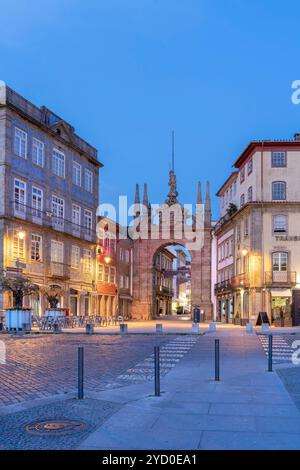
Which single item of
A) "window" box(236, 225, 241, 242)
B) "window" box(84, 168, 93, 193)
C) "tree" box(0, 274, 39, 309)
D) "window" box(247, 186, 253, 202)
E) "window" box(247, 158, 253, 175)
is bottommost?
"tree" box(0, 274, 39, 309)

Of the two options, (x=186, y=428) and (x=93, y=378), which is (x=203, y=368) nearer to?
(x=93, y=378)

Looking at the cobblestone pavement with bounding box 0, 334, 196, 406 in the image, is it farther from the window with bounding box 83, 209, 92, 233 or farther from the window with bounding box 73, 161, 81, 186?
the window with bounding box 83, 209, 92, 233

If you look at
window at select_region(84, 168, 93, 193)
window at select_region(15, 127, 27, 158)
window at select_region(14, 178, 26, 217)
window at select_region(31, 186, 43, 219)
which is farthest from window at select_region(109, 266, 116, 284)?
window at select_region(15, 127, 27, 158)

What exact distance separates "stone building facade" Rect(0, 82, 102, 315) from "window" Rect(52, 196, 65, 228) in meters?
0.07

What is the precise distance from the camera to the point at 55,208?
4353 cm

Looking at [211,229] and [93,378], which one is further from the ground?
[211,229]

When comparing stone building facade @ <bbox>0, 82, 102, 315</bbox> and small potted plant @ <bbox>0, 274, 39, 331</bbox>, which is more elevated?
stone building facade @ <bbox>0, 82, 102, 315</bbox>

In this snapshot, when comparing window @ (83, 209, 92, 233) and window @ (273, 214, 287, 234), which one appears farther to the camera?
window @ (83, 209, 92, 233)

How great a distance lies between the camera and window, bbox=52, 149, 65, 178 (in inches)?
A: 1722

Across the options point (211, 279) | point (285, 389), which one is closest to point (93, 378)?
point (285, 389)

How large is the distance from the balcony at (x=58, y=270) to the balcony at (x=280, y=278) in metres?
15.3

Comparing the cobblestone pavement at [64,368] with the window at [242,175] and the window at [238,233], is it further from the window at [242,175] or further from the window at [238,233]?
the window at [242,175]

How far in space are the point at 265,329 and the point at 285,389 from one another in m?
23.5

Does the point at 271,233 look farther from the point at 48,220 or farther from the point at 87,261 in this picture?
the point at 48,220
